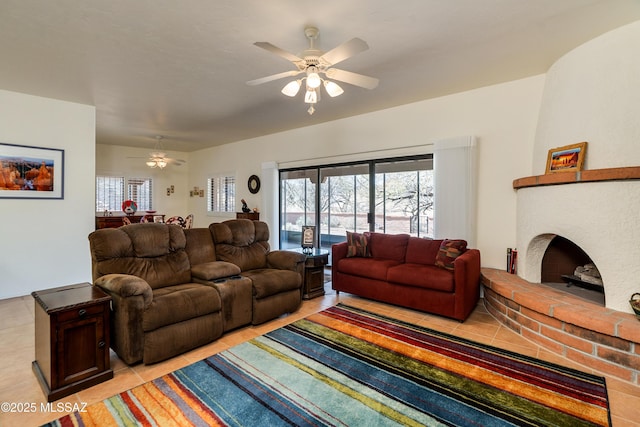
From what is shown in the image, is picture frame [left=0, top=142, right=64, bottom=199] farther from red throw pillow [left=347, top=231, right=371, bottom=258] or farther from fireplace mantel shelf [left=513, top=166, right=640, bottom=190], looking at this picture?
fireplace mantel shelf [left=513, top=166, right=640, bottom=190]

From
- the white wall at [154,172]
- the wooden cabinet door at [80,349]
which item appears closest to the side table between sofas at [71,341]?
the wooden cabinet door at [80,349]

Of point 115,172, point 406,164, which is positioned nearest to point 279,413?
point 406,164

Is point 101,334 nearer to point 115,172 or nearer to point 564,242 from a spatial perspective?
point 564,242

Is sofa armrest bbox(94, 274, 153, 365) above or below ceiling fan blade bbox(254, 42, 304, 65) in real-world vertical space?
below

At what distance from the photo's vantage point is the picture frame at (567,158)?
2.82 metres

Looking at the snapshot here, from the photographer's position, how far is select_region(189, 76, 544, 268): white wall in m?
3.67

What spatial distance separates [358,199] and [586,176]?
10.3 ft

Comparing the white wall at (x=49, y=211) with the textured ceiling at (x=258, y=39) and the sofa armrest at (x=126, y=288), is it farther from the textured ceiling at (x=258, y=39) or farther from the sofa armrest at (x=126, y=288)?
the sofa armrest at (x=126, y=288)

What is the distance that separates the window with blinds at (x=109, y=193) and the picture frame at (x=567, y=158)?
8602 mm

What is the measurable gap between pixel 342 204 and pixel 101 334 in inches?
159

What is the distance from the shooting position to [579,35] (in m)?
2.69

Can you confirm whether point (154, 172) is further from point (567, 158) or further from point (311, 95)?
point (567, 158)

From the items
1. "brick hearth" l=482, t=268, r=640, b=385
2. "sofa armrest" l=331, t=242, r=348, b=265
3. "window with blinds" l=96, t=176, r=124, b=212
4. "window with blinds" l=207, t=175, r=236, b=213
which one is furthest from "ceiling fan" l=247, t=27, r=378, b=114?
"window with blinds" l=96, t=176, r=124, b=212

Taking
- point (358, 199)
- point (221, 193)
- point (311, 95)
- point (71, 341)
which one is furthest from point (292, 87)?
point (221, 193)
